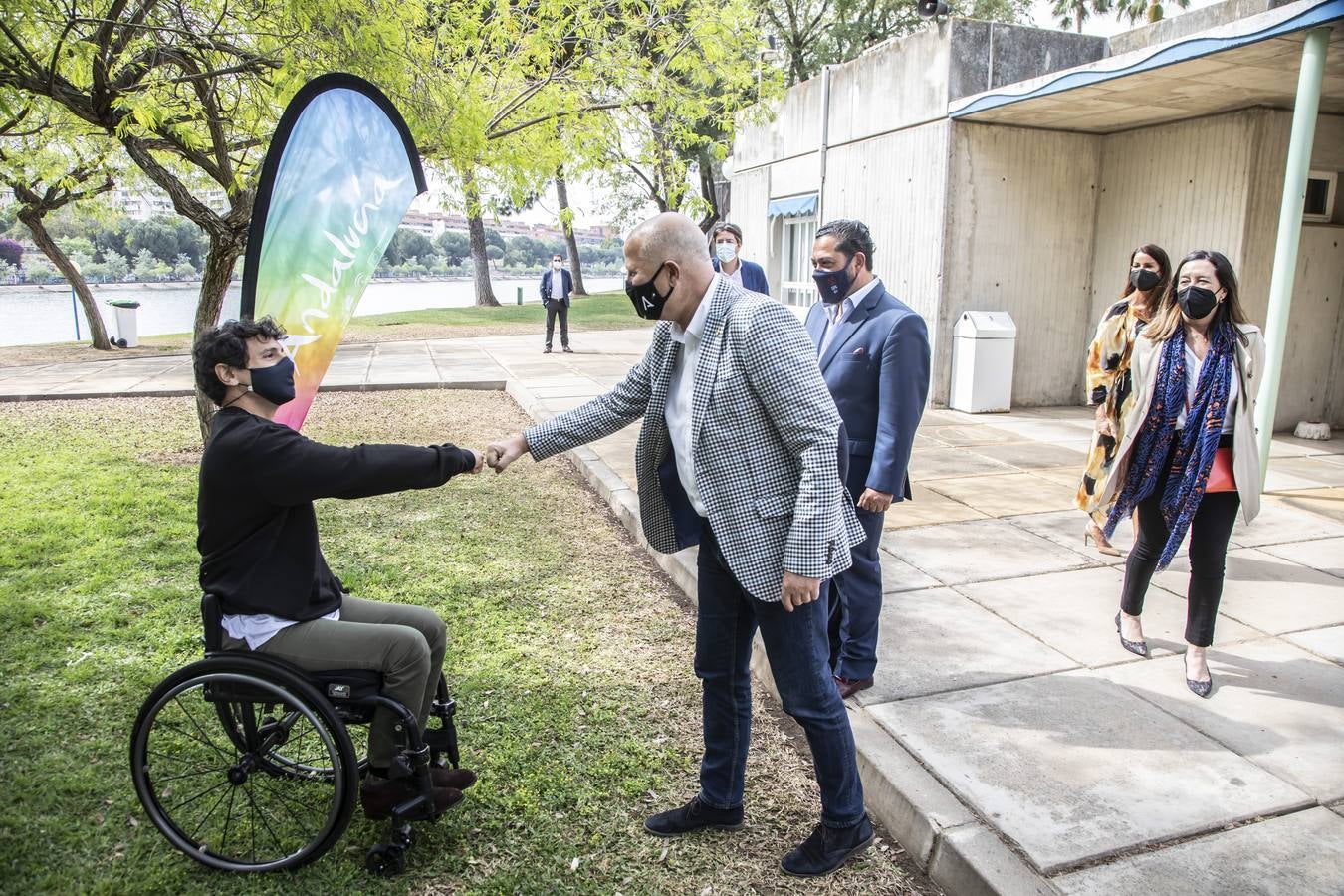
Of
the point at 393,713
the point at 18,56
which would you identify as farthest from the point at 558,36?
the point at 393,713

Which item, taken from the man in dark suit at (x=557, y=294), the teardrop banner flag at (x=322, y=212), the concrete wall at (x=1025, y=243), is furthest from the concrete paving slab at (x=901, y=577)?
the man in dark suit at (x=557, y=294)

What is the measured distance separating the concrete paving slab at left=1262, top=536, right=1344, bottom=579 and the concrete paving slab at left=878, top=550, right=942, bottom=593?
87.1 inches

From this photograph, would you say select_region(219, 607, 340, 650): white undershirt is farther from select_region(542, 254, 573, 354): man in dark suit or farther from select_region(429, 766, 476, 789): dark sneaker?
select_region(542, 254, 573, 354): man in dark suit

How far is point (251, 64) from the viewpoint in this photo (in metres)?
6.45

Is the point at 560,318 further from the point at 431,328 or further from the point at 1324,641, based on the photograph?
the point at 1324,641

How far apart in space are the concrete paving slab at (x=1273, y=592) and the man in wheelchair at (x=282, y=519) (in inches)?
156

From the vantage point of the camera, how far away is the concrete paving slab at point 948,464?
7.53 m

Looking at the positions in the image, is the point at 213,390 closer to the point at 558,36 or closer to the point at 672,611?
the point at 672,611

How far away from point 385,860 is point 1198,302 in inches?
142

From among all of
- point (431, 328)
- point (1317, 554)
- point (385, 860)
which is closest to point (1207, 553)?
point (1317, 554)

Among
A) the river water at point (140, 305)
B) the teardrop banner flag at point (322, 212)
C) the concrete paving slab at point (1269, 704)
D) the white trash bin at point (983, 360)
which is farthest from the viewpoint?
the river water at point (140, 305)

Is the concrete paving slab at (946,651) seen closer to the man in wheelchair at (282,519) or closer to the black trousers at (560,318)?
Result: the man in wheelchair at (282,519)

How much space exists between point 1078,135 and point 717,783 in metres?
9.85

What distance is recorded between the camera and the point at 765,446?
2525mm
